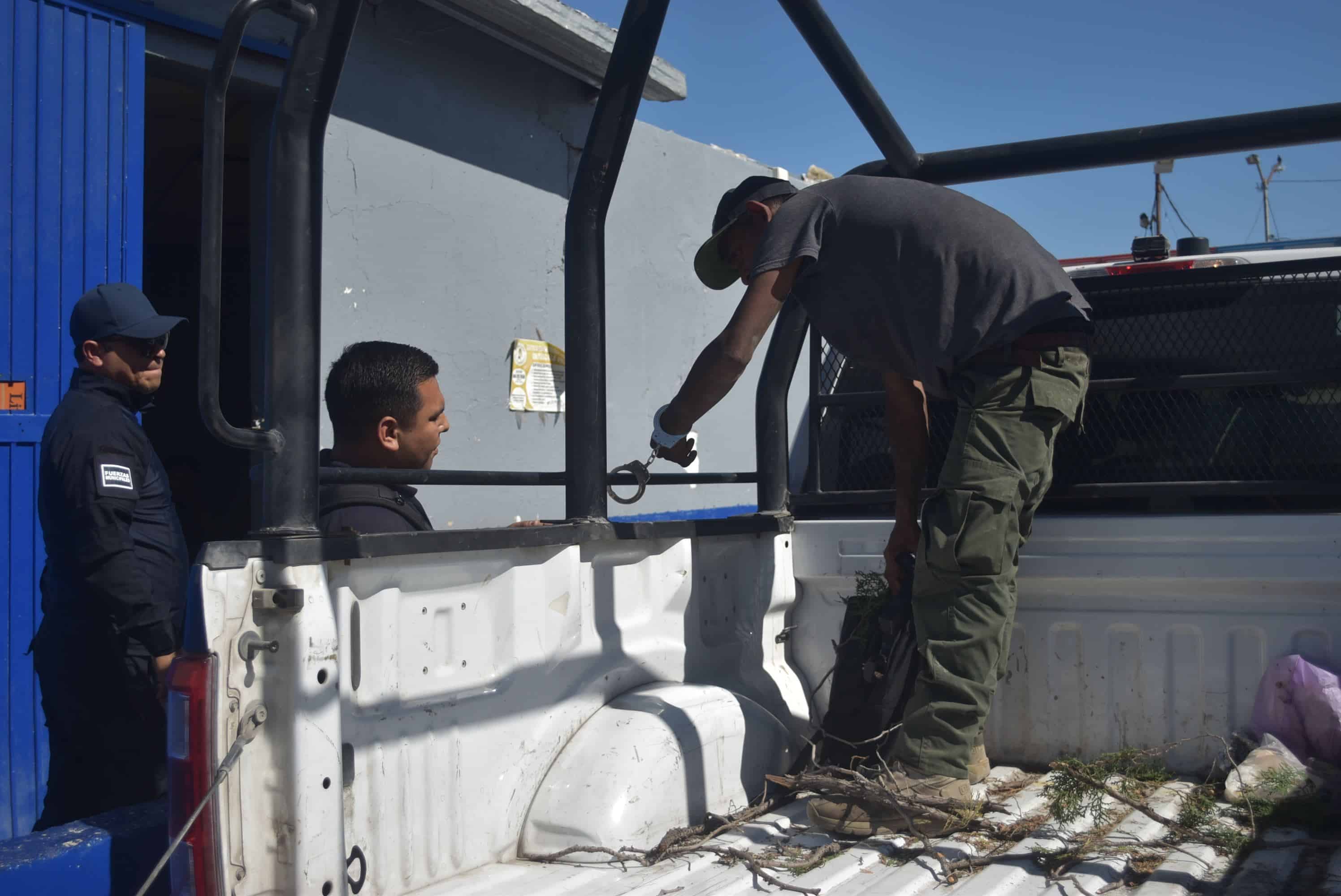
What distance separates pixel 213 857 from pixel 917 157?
2615 millimetres

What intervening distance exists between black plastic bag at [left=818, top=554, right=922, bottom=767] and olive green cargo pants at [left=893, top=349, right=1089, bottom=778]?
0.07 metres

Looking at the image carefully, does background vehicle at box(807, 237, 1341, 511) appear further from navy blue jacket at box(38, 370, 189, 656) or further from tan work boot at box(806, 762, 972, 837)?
navy blue jacket at box(38, 370, 189, 656)

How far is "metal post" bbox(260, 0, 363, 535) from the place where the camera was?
1796mm

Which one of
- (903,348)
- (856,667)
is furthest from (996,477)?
(856,667)

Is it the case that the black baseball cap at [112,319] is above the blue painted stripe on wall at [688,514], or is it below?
above

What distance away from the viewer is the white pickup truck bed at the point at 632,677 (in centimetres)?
174

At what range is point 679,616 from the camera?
2768 millimetres

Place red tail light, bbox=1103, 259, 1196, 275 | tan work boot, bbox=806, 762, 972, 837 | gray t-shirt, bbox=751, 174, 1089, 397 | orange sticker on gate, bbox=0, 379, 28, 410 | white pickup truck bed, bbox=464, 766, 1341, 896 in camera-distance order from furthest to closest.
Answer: orange sticker on gate, bbox=0, 379, 28, 410, red tail light, bbox=1103, 259, 1196, 275, gray t-shirt, bbox=751, 174, 1089, 397, tan work boot, bbox=806, 762, 972, 837, white pickup truck bed, bbox=464, 766, 1341, 896

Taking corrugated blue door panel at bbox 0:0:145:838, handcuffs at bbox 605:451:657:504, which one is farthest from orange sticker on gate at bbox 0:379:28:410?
handcuffs at bbox 605:451:657:504

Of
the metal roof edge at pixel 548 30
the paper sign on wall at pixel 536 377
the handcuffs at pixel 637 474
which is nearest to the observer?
the handcuffs at pixel 637 474

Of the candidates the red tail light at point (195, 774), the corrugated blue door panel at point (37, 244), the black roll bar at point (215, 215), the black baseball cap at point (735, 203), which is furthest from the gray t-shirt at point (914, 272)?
the corrugated blue door panel at point (37, 244)

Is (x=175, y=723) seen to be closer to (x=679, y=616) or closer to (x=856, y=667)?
(x=679, y=616)

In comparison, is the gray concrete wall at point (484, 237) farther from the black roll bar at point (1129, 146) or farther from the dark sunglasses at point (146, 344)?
the black roll bar at point (1129, 146)

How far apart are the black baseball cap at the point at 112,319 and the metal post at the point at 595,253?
4.50ft
